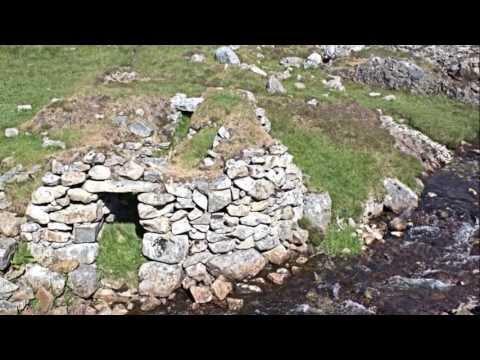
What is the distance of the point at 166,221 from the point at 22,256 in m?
4.34

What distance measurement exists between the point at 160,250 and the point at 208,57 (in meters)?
20.2

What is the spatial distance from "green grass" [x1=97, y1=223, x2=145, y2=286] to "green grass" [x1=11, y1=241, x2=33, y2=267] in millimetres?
2030

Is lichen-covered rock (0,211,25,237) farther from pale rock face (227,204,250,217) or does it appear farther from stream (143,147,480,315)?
pale rock face (227,204,250,217)

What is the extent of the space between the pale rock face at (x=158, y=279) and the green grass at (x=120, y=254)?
13.8 inches

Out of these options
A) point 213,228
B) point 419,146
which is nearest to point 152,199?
point 213,228

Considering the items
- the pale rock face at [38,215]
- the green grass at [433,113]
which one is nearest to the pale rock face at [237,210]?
the pale rock face at [38,215]

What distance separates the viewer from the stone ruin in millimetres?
16422

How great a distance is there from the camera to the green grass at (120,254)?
55.1 feet

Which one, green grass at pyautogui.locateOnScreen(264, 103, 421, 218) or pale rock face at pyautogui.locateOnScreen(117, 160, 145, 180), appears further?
green grass at pyautogui.locateOnScreen(264, 103, 421, 218)

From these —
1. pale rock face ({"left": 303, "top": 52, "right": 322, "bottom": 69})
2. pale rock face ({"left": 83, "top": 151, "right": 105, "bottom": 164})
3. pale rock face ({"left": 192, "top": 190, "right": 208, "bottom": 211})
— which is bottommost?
pale rock face ({"left": 192, "top": 190, "right": 208, "bottom": 211})

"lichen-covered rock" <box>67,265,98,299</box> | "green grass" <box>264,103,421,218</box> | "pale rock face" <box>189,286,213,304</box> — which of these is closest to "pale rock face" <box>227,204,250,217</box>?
"pale rock face" <box>189,286,213,304</box>

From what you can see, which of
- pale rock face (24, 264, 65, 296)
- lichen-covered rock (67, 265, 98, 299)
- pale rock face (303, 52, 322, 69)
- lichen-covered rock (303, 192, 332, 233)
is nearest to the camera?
pale rock face (24, 264, 65, 296)

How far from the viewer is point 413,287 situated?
17469 millimetres

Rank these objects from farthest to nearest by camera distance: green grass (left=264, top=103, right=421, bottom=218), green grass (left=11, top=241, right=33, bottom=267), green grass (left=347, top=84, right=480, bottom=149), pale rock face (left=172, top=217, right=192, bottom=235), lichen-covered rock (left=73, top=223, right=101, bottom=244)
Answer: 1. green grass (left=347, top=84, right=480, bottom=149)
2. green grass (left=264, top=103, right=421, bottom=218)
3. pale rock face (left=172, top=217, right=192, bottom=235)
4. lichen-covered rock (left=73, top=223, right=101, bottom=244)
5. green grass (left=11, top=241, right=33, bottom=267)
